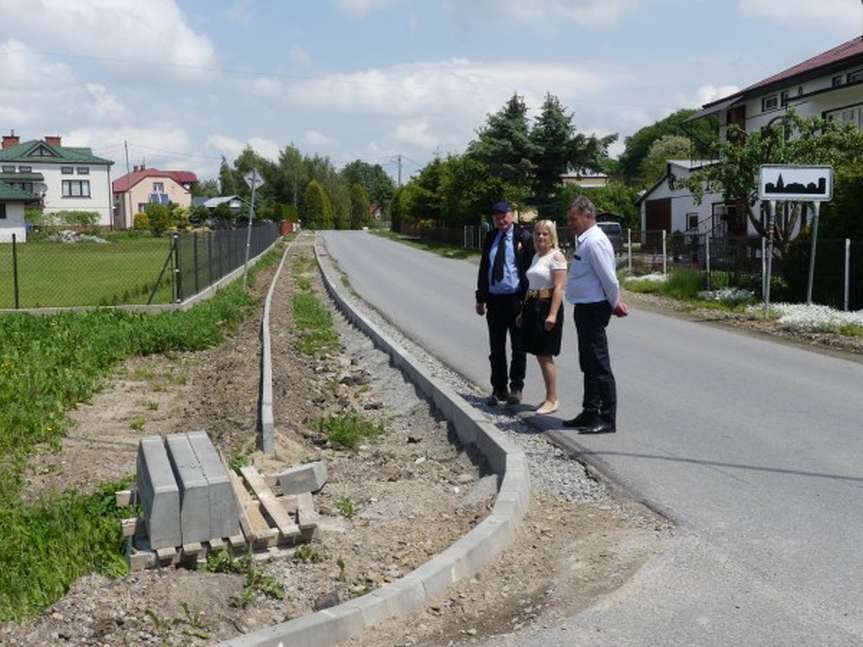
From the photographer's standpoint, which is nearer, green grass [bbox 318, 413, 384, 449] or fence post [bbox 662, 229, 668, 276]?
green grass [bbox 318, 413, 384, 449]

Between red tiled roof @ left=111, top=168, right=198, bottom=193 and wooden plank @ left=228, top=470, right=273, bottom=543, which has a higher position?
red tiled roof @ left=111, top=168, right=198, bottom=193

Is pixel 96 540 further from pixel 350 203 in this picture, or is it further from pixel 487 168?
pixel 350 203

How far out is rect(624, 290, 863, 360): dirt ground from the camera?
14352 mm

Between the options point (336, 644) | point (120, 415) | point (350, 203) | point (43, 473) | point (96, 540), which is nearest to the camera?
point (336, 644)

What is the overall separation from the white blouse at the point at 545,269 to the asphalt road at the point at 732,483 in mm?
1228

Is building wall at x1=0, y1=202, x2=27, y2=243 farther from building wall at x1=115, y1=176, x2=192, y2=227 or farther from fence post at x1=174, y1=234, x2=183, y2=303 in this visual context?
building wall at x1=115, y1=176, x2=192, y2=227

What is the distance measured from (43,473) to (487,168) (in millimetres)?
44632

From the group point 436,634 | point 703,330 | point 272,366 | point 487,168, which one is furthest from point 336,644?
point 487,168

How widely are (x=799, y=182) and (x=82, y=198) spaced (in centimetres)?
8635

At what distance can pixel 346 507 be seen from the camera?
637 centimetres

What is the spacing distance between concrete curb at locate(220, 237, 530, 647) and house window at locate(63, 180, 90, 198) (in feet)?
305

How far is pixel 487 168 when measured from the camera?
5109 centimetres

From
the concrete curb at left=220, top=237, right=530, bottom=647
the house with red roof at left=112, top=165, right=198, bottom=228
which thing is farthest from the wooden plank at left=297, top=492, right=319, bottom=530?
the house with red roof at left=112, top=165, right=198, bottom=228

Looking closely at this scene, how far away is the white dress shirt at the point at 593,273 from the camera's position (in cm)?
782
